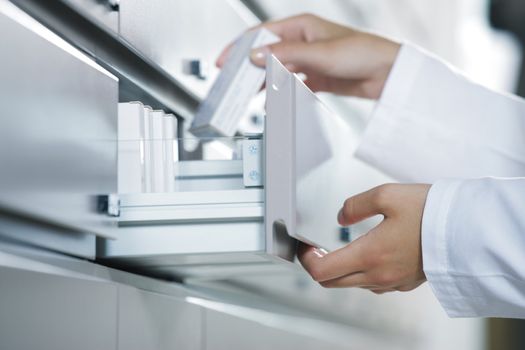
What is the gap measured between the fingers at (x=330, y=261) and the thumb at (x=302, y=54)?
1.25 ft

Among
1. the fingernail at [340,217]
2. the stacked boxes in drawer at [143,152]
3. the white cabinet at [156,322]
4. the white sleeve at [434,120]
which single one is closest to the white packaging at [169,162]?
the stacked boxes in drawer at [143,152]

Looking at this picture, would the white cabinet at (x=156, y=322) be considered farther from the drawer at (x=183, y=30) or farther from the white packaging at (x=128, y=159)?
the drawer at (x=183, y=30)

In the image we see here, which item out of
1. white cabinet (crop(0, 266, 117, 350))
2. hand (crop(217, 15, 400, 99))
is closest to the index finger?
hand (crop(217, 15, 400, 99))

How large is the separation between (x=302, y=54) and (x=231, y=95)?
216 mm

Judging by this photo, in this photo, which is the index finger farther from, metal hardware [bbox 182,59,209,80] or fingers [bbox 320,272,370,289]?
fingers [bbox 320,272,370,289]

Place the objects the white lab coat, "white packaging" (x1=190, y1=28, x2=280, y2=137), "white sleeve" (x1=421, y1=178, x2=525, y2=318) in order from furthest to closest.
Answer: the white lab coat → "white packaging" (x1=190, y1=28, x2=280, y2=137) → "white sleeve" (x1=421, y1=178, x2=525, y2=318)

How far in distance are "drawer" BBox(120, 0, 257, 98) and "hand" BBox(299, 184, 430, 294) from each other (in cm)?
31

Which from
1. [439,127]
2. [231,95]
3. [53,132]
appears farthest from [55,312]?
[439,127]

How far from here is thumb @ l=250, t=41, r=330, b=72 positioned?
1.26m

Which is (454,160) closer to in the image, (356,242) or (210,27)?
(210,27)

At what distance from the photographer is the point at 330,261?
0.88 metres

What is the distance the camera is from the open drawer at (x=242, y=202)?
0.76 meters

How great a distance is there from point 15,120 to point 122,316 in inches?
9.4

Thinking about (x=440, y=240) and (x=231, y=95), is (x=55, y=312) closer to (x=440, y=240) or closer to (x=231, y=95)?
(x=440, y=240)
